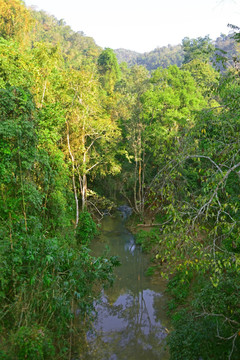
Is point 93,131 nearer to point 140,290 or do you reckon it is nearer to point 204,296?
point 140,290

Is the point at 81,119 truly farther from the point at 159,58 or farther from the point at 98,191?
the point at 159,58

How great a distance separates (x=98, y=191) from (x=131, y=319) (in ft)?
42.1

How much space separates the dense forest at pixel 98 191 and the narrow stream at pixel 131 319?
58 cm

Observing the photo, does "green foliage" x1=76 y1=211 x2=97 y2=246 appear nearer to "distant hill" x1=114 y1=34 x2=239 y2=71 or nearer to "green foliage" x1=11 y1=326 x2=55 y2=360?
"green foliage" x1=11 y1=326 x2=55 y2=360

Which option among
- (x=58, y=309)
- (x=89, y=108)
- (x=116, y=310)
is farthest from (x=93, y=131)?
(x=58, y=309)

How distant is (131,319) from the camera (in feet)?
33.4

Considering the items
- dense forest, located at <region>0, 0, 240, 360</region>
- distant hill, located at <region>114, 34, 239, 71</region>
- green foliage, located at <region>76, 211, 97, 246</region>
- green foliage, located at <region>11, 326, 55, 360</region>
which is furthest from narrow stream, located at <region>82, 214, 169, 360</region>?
distant hill, located at <region>114, 34, 239, 71</region>

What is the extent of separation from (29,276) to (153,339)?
16.2 feet

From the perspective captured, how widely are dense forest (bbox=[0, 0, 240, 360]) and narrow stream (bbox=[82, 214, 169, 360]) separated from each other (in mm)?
578

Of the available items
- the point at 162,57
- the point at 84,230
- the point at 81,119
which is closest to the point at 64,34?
the point at 162,57

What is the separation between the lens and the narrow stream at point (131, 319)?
8320mm

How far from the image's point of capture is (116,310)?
10648 millimetres

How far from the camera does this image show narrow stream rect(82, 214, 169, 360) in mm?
8320

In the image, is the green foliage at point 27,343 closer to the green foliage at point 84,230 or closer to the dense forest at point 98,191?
the dense forest at point 98,191
